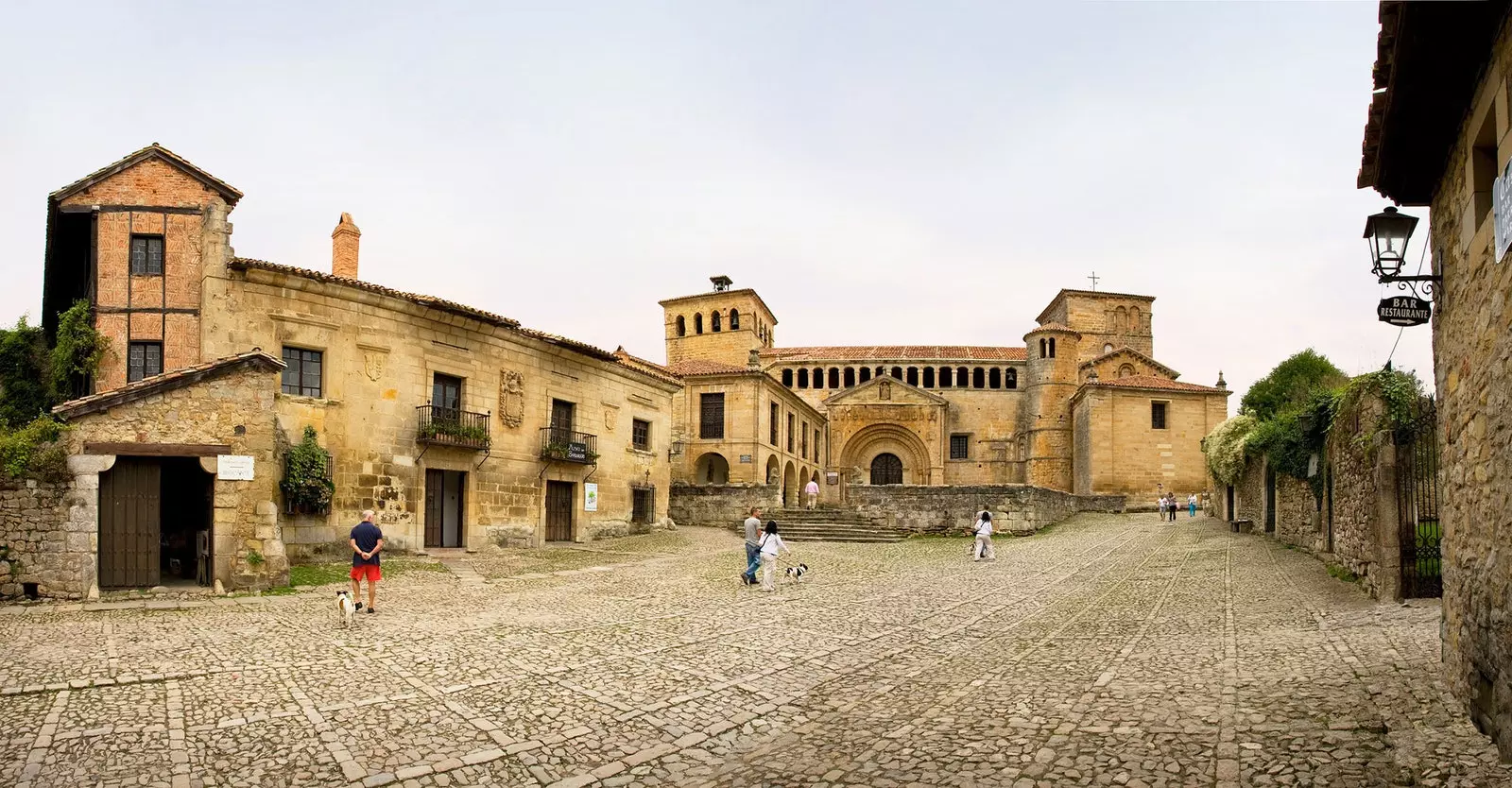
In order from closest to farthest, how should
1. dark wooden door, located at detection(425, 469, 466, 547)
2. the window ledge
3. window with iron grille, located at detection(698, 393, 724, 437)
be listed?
the window ledge, dark wooden door, located at detection(425, 469, 466, 547), window with iron grille, located at detection(698, 393, 724, 437)

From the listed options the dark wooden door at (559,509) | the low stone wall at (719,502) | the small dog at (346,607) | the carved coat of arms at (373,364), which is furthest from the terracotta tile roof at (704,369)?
the small dog at (346,607)

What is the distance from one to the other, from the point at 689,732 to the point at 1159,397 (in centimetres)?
4353

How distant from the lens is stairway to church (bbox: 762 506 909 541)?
2511cm

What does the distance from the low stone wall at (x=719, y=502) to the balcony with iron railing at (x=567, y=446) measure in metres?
5.90

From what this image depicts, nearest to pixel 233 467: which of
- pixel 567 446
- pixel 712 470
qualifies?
pixel 567 446

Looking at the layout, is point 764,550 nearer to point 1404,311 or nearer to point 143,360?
point 1404,311

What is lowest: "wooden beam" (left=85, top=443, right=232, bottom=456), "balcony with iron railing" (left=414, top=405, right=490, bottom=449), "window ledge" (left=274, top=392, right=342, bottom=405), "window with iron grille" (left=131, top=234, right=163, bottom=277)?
"wooden beam" (left=85, top=443, right=232, bottom=456)

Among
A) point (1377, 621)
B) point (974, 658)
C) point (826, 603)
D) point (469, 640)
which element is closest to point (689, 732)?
point (974, 658)

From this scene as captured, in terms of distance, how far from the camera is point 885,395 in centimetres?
4912

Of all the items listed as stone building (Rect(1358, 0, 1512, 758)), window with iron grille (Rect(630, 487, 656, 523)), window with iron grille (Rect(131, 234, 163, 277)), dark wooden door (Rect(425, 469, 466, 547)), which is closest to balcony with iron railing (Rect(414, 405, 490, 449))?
dark wooden door (Rect(425, 469, 466, 547))

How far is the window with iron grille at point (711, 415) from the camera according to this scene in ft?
116

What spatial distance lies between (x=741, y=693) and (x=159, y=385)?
962 cm

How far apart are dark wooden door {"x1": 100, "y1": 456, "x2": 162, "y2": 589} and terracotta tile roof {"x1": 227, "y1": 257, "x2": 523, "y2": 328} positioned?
5.61 metres

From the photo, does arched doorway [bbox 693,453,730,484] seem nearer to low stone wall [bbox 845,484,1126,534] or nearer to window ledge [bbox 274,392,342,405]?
low stone wall [bbox 845,484,1126,534]
